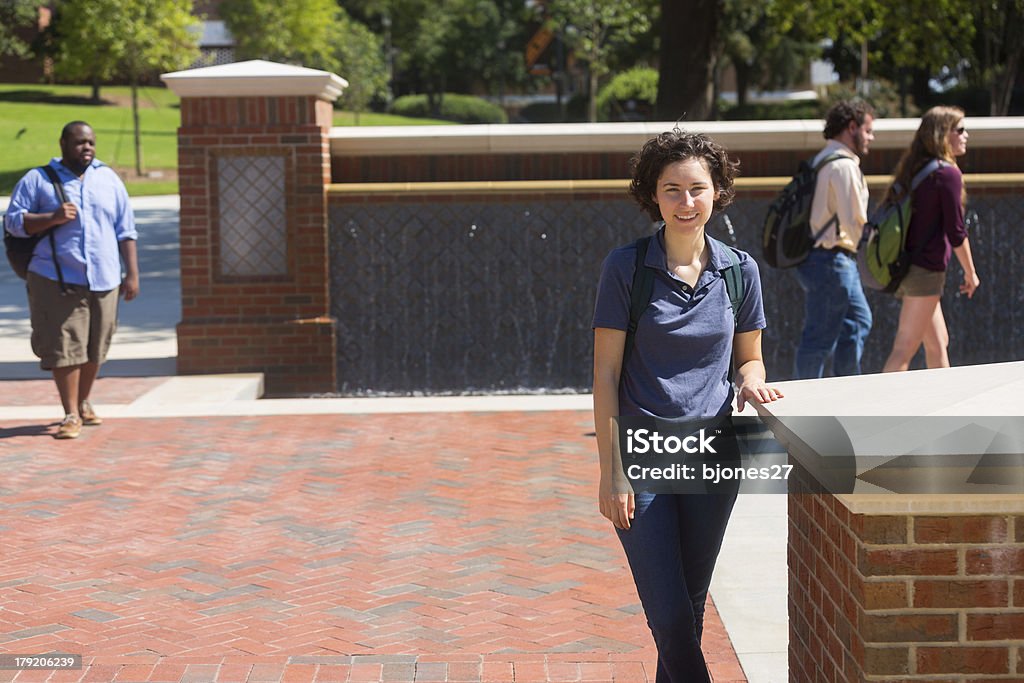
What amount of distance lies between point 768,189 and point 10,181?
3036 cm

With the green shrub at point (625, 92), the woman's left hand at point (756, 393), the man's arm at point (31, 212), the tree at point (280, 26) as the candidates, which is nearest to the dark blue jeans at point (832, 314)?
the man's arm at point (31, 212)

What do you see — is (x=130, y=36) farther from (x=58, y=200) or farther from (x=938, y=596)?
(x=938, y=596)

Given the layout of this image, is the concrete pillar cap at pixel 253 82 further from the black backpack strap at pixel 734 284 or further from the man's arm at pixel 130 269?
the black backpack strap at pixel 734 284

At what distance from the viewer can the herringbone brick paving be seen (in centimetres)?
465

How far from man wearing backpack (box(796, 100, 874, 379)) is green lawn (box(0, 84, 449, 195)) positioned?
25.9 m

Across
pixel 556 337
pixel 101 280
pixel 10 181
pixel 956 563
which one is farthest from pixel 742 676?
pixel 10 181

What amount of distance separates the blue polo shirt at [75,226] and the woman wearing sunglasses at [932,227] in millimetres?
4384

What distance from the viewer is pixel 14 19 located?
64.2m

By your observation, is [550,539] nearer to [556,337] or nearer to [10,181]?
[556,337]

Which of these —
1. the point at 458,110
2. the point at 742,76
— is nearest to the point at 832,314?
the point at 742,76

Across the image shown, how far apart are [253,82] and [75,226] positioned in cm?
267

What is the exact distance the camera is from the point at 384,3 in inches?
2928

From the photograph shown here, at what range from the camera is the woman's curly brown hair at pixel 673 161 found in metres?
3.68

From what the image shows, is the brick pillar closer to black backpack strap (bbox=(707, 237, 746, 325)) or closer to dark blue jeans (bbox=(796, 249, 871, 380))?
dark blue jeans (bbox=(796, 249, 871, 380))
